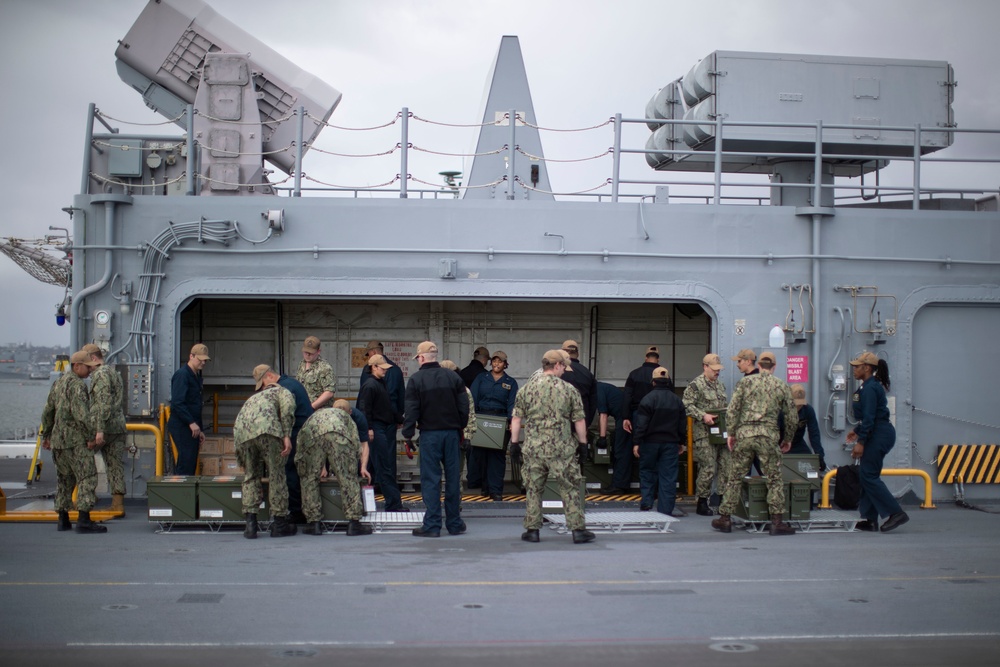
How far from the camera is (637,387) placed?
1140 cm

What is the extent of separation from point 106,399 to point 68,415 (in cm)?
37

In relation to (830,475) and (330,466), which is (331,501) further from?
(830,475)

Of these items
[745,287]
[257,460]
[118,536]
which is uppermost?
[745,287]

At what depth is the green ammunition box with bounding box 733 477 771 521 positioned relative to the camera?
373 inches

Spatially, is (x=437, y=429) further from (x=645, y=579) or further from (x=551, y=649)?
(x=551, y=649)

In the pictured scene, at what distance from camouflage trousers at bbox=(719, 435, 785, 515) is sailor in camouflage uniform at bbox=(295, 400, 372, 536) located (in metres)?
3.54

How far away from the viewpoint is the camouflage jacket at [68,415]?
918 centimetres

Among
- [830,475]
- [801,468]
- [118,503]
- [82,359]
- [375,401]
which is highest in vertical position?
[82,359]

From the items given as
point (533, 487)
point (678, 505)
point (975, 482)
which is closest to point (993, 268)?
point (975, 482)

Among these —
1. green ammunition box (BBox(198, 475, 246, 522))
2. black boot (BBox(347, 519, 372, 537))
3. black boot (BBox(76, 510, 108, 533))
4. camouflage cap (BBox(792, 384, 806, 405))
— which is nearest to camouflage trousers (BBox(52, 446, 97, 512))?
black boot (BBox(76, 510, 108, 533))

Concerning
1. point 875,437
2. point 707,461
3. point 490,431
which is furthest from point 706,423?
point 490,431

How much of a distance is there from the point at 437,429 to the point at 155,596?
319 cm

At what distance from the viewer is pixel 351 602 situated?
634 cm

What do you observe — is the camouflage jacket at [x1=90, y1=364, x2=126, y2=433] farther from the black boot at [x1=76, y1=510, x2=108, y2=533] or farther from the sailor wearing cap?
the black boot at [x1=76, y1=510, x2=108, y2=533]
